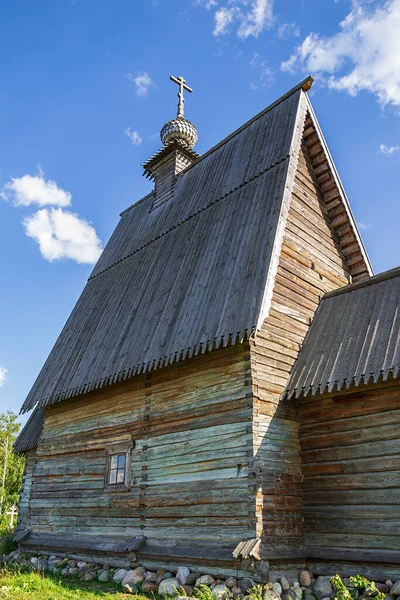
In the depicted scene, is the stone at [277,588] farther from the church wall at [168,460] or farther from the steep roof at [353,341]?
the steep roof at [353,341]

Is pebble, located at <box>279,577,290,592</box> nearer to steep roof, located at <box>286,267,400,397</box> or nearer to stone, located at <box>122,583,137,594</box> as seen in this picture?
stone, located at <box>122,583,137,594</box>

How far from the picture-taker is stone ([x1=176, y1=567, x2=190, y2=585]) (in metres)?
8.16

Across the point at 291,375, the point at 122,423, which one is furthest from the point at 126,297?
the point at 291,375

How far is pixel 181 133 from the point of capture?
1820 cm

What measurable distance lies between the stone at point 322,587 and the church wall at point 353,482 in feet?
0.92

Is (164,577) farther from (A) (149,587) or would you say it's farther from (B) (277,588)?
(B) (277,588)

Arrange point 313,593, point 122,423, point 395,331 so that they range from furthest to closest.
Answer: point 122,423, point 395,331, point 313,593

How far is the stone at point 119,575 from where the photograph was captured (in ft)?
30.4

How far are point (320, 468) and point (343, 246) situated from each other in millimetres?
5971

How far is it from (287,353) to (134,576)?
488 centimetres

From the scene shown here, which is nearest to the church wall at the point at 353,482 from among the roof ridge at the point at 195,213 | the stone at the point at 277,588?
the stone at the point at 277,588

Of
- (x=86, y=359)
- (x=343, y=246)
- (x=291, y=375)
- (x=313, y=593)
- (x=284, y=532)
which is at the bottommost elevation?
(x=313, y=593)

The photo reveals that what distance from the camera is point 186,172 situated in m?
16.1

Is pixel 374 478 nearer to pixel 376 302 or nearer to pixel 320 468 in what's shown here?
pixel 320 468
